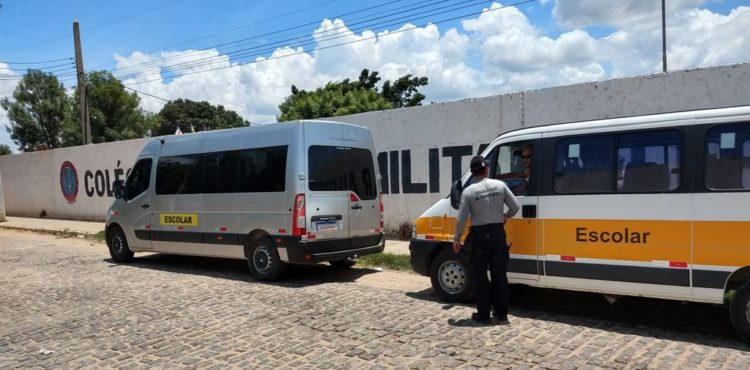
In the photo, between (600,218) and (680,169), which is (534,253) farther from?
(680,169)

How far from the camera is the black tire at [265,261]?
322 inches

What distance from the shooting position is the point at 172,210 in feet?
31.9

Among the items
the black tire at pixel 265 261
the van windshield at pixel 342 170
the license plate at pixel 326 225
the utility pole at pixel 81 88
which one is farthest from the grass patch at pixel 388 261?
the utility pole at pixel 81 88

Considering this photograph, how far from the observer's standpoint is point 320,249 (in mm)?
7973

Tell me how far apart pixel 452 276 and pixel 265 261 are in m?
3.07

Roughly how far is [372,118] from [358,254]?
5006mm

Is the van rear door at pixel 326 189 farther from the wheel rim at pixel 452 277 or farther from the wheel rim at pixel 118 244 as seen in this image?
the wheel rim at pixel 118 244

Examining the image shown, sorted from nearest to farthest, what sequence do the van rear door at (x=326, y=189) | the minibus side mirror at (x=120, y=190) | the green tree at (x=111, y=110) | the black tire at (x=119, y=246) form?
the van rear door at (x=326, y=189) → the minibus side mirror at (x=120, y=190) → the black tire at (x=119, y=246) → the green tree at (x=111, y=110)

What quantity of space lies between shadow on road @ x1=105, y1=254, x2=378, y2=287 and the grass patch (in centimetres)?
35

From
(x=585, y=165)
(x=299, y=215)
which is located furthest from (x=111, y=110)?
(x=585, y=165)

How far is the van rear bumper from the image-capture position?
784 centimetres

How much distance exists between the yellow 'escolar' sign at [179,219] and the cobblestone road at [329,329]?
117 cm

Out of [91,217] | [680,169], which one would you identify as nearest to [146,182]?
[680,169]

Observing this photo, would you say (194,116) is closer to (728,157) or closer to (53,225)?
(53,225)
